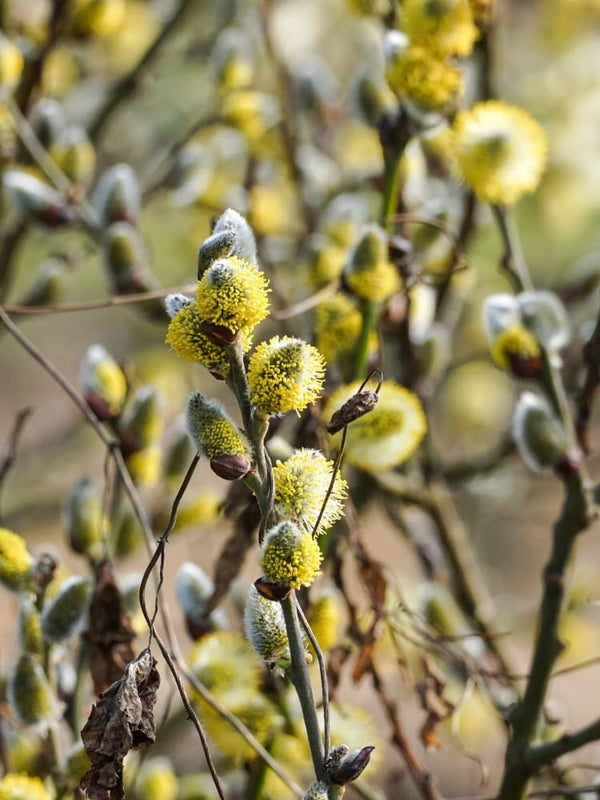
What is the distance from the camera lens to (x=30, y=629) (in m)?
0.76

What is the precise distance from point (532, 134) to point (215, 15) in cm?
121

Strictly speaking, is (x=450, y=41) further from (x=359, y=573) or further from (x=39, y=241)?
(x=39, y=241)

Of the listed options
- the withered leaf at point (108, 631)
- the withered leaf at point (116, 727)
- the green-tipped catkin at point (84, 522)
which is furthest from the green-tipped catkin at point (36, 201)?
the withered leaf at point (116, 727)

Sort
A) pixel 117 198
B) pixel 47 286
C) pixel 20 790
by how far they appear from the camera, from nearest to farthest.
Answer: pixel 20 790 < pixel 117 198 < pixel 47 286

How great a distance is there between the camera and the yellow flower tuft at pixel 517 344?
2.88 feet

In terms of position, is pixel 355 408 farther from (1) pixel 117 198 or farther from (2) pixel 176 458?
(1) pixel 117 198

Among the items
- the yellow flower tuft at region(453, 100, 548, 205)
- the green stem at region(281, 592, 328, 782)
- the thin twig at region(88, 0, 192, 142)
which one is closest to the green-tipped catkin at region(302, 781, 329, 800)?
the green stem at region(281, 592, 328, 782)

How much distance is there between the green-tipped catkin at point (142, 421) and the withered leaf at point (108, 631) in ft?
0.48

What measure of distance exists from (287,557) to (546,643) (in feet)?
1.25

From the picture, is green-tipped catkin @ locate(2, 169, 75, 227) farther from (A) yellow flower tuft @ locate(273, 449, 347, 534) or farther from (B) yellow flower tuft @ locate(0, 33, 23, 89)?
(A) yellow flower tuft @ locate(273, 449, 347, 534)

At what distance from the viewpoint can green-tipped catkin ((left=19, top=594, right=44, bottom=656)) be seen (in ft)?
2.50

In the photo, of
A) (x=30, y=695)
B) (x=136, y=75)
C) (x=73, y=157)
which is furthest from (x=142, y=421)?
(x=136, y=75)

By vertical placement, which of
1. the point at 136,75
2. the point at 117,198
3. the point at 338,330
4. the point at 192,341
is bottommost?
the point at 192,341

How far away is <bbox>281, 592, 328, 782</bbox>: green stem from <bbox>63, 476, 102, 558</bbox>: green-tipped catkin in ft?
1.20
